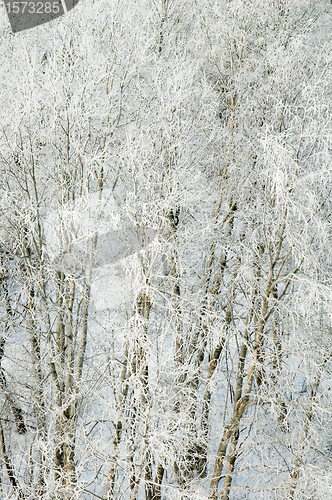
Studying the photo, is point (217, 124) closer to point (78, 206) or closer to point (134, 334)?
point (78, 206)

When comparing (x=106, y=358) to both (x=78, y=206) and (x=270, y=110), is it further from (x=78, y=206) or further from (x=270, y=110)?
(x=270, y=110)

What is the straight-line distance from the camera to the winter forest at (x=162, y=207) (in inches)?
247

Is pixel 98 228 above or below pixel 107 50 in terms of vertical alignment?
below

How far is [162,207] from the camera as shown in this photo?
6.14m

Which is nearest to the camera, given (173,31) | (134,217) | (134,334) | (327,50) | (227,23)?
(134,334)

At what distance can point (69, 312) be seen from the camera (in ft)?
22.5

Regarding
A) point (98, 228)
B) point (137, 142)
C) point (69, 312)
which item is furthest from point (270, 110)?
point (69, 312)

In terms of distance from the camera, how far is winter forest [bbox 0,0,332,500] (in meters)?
6.26

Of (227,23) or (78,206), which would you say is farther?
(227,23)

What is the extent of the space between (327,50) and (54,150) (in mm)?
5272

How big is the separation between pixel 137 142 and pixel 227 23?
3613mm

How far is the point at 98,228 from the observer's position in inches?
253

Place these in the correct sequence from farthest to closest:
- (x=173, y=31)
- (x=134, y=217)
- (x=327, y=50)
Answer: (x=173, y=31) < (x=327, y=50) < (x=134, y=217)

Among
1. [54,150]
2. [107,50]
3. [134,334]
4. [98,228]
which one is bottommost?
[134,334]
